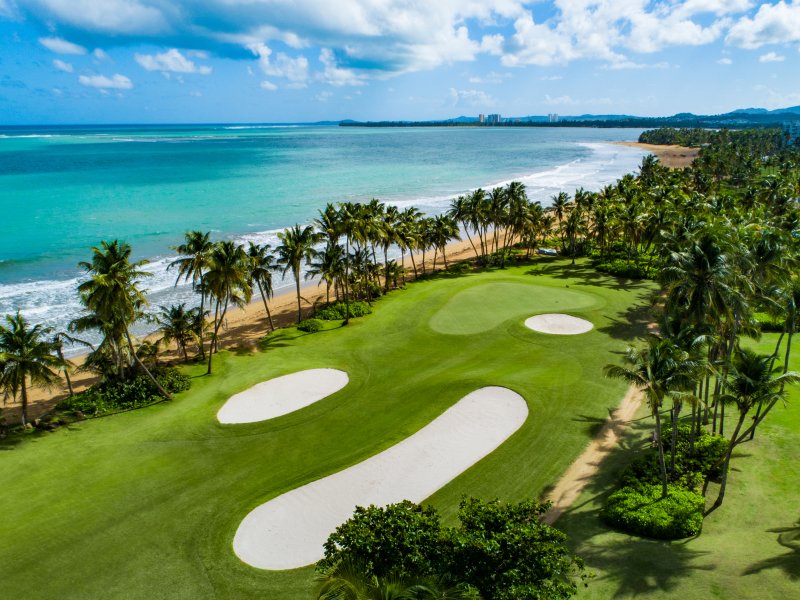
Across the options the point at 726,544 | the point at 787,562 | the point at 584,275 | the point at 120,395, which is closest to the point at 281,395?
the point at 120,395

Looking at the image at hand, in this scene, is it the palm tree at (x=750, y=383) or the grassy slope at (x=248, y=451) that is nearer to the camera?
the grassy slope at (x=248, y=451)

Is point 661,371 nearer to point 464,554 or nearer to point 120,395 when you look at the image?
point 464,554

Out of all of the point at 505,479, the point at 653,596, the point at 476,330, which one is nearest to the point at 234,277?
the point at 476,330

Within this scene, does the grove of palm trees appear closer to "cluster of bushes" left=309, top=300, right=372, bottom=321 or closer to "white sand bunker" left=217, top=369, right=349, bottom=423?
"cluster of bushes" left=309, top=300, right=372, bottom=321

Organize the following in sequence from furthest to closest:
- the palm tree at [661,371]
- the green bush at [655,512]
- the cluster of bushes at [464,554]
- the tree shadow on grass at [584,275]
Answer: the tree shadow on grass at [584,275]
the green bush at [655,512]
the palm tree at [661,371]
the cluster of bushes at [464,554]

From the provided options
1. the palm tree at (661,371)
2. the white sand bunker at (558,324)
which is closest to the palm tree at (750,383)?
the palm tree at (661,371)

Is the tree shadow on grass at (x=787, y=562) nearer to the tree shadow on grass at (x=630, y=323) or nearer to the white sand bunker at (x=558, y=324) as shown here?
the tree shadow on grass at (x=630, y=323)
